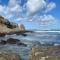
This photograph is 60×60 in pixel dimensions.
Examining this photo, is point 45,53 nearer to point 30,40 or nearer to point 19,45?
point 30,40

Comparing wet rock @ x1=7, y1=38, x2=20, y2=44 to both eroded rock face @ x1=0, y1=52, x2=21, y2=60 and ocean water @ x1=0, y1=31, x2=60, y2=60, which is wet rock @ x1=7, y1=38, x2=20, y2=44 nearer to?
ocean water @ x1=0, y1=31, x2=60, y2=60

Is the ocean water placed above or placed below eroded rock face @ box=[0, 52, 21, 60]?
above

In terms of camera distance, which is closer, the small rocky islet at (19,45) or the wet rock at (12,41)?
the small rocky islet at (19,45)

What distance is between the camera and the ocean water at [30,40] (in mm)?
3695

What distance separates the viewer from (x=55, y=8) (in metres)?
3.81

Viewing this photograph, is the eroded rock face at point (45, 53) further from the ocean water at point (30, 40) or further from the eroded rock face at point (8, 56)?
the eroded rock face at point (8, 56)

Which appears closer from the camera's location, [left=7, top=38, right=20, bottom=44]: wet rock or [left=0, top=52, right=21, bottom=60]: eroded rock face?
[left=0, top=52, right=21, bottom=60]: eroded rock face

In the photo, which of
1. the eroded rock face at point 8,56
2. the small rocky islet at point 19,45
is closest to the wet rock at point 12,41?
the small rocky islet at point 19,45

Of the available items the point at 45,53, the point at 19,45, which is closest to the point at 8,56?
the point at 19,45

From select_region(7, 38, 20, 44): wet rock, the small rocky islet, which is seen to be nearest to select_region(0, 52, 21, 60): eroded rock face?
the small rocky islet

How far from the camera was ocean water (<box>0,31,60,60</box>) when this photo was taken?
145 inches

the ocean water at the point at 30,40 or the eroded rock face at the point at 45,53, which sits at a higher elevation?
the ocean water at the point at 30,40

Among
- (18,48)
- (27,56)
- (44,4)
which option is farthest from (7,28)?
(44,4)

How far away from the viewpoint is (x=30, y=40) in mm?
3777
